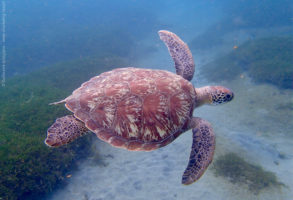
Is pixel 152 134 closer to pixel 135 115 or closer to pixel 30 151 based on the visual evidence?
pixel 135 115

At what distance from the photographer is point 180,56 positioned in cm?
475

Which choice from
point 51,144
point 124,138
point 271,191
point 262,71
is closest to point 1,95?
point 51,144

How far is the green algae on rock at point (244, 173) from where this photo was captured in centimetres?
430

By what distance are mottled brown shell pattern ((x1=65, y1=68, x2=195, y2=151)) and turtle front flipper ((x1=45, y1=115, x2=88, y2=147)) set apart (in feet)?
0.70

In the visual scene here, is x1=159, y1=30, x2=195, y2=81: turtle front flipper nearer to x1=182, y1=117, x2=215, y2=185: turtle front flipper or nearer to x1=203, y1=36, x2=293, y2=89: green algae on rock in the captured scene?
x1=182, y1=117, x2=215, y2=185: turtle front flipper

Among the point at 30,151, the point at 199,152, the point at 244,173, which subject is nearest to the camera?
the point at 199,152

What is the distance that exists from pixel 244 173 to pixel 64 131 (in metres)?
4.72

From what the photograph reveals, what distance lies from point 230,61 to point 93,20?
2446 cm

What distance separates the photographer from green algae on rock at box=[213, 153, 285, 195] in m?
4.30

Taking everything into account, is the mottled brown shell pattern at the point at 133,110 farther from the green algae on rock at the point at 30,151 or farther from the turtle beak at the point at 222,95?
the green algae on rock at the point at 30,151

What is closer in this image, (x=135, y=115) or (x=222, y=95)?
(x=135, y=115)

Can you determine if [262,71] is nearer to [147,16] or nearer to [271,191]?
[271,191]

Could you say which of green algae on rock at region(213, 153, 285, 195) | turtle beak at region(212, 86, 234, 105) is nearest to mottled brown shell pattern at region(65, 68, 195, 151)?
turtle beak at region(212, 86, 234, 105)

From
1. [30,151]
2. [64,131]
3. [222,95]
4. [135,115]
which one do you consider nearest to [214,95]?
[222,95]
